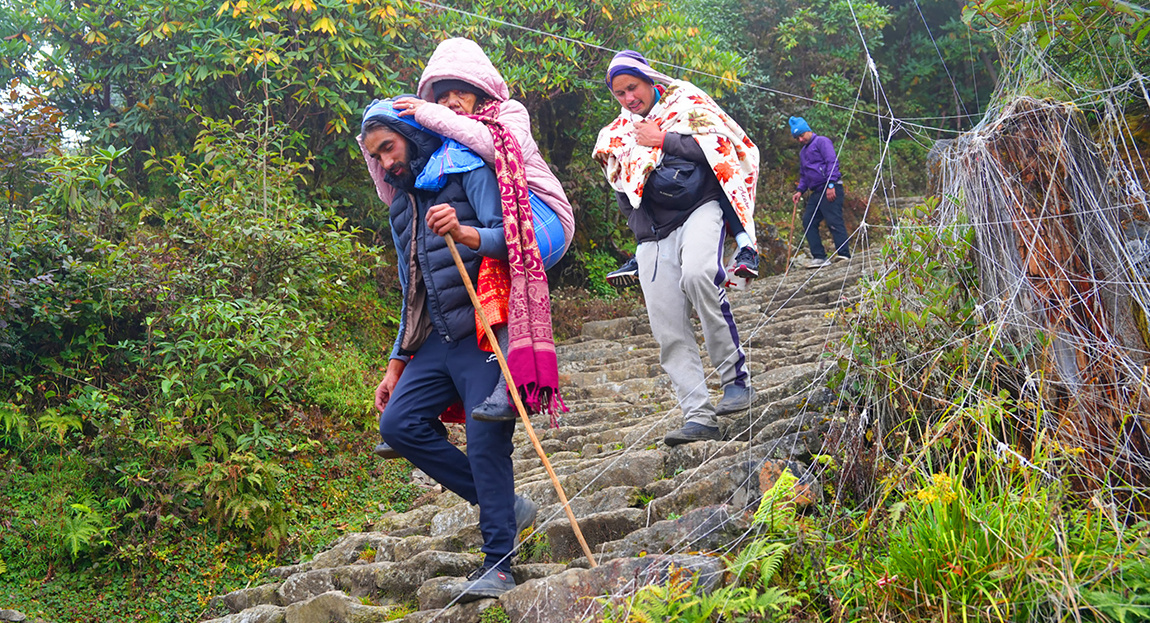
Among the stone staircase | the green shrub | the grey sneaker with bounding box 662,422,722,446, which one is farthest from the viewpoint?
the green shrub

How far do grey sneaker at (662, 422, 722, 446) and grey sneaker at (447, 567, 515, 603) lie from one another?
1.28 meters

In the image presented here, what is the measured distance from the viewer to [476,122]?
361 centimetres

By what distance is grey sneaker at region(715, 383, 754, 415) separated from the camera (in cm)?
458

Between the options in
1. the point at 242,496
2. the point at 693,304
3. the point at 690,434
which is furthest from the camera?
the point at 242,496

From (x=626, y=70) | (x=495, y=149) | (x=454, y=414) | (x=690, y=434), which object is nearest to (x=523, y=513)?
(x=454, y=414)

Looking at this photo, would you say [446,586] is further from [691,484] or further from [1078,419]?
[1078,419]

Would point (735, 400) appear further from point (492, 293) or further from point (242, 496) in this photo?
point (242, 496)

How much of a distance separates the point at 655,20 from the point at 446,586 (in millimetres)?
9030

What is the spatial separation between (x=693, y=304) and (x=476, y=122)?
1.57 meters

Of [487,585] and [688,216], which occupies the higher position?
[688,216]

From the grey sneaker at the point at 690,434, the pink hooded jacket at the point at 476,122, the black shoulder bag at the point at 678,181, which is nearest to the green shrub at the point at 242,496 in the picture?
the pink hooded jacket at the point at 476,122

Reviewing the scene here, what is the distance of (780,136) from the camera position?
656 inches

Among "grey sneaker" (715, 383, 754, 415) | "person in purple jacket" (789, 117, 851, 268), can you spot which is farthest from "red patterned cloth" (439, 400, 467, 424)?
"person in purple jacket" (789, 117, 851, 268)

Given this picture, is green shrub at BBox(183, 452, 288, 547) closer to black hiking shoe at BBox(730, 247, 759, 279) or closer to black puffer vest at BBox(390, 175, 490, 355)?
black puffer vest at BBox(390, 175, 490, 355)
